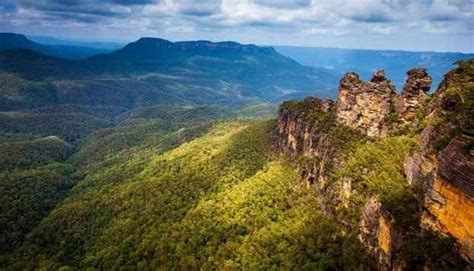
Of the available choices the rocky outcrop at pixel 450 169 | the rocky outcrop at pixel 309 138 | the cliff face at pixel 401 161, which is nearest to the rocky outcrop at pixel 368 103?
the cliff face at pixel 401 161

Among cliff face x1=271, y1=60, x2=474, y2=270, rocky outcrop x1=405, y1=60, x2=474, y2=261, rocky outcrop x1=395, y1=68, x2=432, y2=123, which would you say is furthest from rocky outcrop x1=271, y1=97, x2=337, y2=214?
rocky outcrop x1=405, y1=60, x2=474, y2=261

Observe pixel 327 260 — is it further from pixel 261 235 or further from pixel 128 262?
pixel 128 262

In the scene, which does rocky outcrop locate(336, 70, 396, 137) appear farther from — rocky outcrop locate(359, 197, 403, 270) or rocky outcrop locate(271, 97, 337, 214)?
rocky outcrop locate(359, 197, 403, 270)

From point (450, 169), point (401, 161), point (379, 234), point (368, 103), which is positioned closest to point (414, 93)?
point (368, 103)

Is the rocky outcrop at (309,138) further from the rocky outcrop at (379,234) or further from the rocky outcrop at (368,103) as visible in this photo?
the rocky outcrop at (379,234)

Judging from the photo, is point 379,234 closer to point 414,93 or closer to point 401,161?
point 401,161
